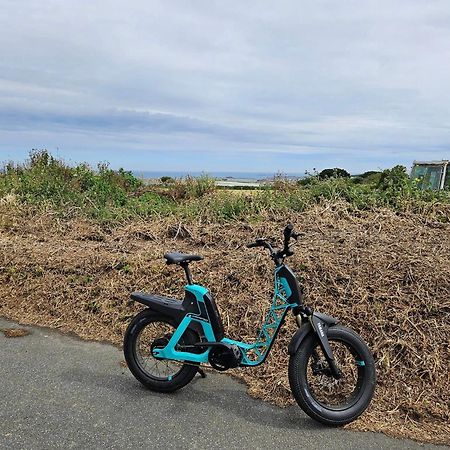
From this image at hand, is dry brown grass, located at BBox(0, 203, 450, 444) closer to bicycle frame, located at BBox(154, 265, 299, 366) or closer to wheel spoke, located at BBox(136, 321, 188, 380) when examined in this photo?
bicycle frame, located at BBox(154, 265, 299, 366)

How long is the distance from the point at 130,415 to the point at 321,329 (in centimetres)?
139

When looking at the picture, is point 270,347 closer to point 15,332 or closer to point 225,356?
point 225,356

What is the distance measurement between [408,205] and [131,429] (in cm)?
447

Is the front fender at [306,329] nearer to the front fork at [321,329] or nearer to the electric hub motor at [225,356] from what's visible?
the front fork at [321,329]

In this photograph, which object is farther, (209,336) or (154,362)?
(154,362)

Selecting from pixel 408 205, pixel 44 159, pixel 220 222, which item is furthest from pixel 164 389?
pixel 44 159

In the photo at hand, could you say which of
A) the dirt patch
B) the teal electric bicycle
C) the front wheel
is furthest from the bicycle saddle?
the dirt patch

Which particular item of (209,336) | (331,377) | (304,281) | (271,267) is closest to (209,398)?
(209,336)

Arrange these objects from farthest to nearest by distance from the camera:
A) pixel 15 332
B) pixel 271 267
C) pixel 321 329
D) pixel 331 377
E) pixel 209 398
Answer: pixel 271 267
pixel 15 332
pixel 209 398
pixel 331 377
pixel 321 329

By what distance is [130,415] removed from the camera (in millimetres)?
2945

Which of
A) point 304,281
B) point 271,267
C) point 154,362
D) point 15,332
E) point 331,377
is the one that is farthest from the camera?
point 271,267

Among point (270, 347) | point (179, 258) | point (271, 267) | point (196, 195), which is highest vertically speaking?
point (196, 195)

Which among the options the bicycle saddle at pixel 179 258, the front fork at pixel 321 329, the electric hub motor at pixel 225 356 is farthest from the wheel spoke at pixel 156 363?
the front fork at pixel 321 329

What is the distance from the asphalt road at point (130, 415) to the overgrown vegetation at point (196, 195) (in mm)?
3144
